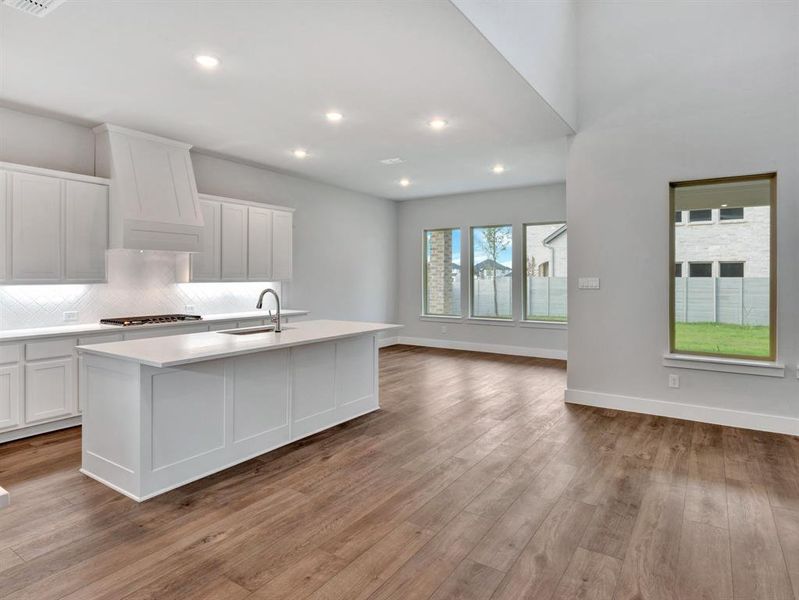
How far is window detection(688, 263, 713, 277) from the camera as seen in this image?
440cm

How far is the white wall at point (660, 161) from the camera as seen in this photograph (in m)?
3.96

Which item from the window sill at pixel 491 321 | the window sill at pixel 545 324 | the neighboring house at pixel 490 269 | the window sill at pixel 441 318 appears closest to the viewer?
the window sill at pixel 545 324

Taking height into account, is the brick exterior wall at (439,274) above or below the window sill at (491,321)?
above

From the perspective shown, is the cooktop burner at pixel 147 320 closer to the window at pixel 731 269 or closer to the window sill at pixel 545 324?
the window sill at pixel 545 324

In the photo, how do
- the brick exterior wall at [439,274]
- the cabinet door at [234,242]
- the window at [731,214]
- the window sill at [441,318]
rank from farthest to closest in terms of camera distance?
1. the brick exterior wall at [439,274]
2. the window sill at [441,318]
3. the cabinet door at [234,242]
4. the window at [731,214]

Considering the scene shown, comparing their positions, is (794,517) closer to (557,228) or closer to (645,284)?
(645,284)

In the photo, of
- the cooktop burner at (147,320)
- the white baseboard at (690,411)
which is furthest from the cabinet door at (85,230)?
the white baseboard at (690,411)

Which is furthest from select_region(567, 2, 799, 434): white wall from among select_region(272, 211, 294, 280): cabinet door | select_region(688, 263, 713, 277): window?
select_region(272, 211, 294, 280): cabinet door

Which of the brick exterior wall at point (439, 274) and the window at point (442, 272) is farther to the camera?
the brick exterior wall at point (439, 274)

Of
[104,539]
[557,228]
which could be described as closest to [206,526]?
[104,539]

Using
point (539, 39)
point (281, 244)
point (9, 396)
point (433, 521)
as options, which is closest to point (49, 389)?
point (9, 396)

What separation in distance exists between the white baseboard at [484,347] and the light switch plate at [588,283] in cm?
287

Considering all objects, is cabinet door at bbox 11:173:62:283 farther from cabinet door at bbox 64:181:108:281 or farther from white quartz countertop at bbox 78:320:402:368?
white quartz countertop at bbox 78:320:402:368

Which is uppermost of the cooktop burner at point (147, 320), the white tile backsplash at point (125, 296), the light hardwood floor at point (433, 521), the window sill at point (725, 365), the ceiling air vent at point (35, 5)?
the ceiling air vent at point (35, 5)
